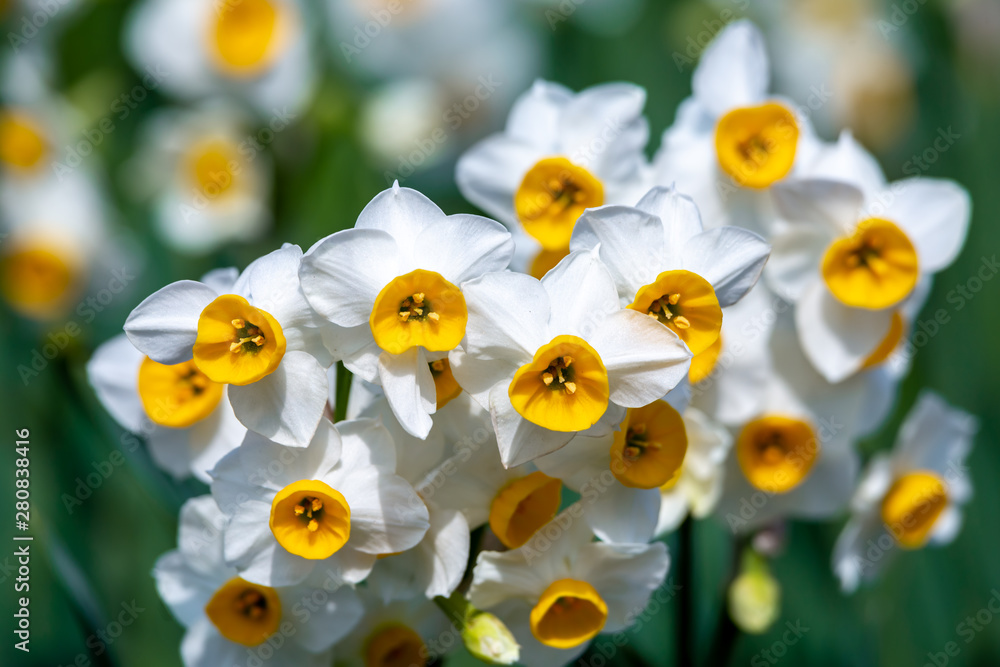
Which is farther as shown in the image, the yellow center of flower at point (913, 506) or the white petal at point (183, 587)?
the yellow center of flower at point (913, 506)

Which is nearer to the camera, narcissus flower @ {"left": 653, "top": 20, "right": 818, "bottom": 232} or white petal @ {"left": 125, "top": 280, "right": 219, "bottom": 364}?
white petal @ {"left": 125, "top": 280, "right": 219, "bottom": 364}

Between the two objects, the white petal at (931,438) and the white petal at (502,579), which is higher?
the white petal at (502,579)

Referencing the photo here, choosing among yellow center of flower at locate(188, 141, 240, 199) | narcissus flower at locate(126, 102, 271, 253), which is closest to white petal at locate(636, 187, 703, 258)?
narcissus flower at locate(126, 102, 271, 253)

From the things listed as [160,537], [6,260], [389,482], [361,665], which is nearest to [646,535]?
[389,482]

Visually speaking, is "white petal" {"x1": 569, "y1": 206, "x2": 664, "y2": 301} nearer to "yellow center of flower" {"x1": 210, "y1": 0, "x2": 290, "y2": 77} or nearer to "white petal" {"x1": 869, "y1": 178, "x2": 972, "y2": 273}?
"white petal" {"x1": 869, "y1": 178, "x2": 972, "y2": 273}

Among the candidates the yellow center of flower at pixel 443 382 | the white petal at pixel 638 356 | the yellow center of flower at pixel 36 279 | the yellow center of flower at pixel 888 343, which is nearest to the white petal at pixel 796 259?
the yellow center of flower at pixel 888 343

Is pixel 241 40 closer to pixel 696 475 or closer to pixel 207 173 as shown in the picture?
pixel 207 173

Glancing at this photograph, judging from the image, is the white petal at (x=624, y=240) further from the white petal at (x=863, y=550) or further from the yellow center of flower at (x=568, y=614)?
Result: the white petal at (x=863, y=550)
